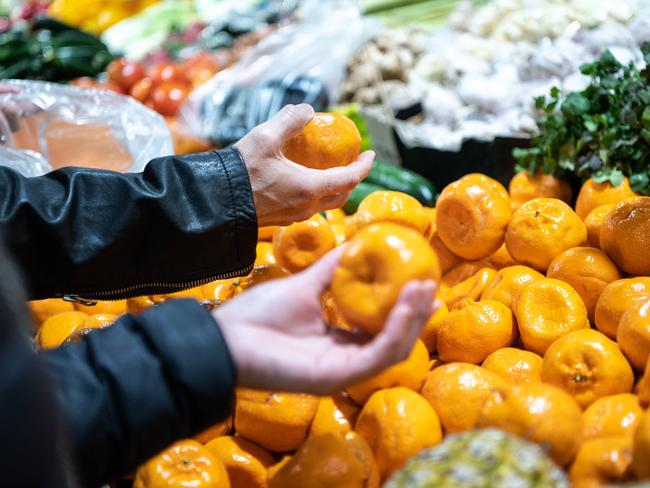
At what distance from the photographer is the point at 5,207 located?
5.39ft

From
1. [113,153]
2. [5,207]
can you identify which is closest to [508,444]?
[5,207]

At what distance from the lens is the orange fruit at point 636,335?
141cm

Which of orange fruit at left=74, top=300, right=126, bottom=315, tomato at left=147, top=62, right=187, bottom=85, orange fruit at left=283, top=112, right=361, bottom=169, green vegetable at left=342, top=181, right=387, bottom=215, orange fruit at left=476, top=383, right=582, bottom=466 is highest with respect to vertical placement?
orange fruit at left=283, top=112, right=361, bottom=169

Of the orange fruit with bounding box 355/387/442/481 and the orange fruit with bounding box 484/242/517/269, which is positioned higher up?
the orange fruit with bounding box 355/387/442/481

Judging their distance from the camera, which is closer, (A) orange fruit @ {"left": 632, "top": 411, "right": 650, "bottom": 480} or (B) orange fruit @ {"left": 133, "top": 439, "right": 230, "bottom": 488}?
(A) orange fruit @ {"left": 632, "top": 411, "right": 650, "bottom": 480}

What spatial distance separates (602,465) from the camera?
3.67ft

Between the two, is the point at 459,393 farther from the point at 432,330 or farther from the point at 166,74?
the point at 166,74

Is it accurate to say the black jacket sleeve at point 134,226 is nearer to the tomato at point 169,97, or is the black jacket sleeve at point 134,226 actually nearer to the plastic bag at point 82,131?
the plastic bag at point 82,131

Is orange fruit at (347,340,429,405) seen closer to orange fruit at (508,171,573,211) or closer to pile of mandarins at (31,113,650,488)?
pile of mandarins at (31,113,650,488)

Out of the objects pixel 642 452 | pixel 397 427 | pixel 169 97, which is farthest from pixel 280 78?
pixel 642 452

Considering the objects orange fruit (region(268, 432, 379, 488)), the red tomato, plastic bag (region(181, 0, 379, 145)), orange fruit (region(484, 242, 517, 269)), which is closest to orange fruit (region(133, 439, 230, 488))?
orange fruit (region(268, 432, 379, 488))

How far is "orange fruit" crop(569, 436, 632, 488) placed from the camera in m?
1.11

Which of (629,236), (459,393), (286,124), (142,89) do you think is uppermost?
(286,124)

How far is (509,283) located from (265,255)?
0.78 metres
